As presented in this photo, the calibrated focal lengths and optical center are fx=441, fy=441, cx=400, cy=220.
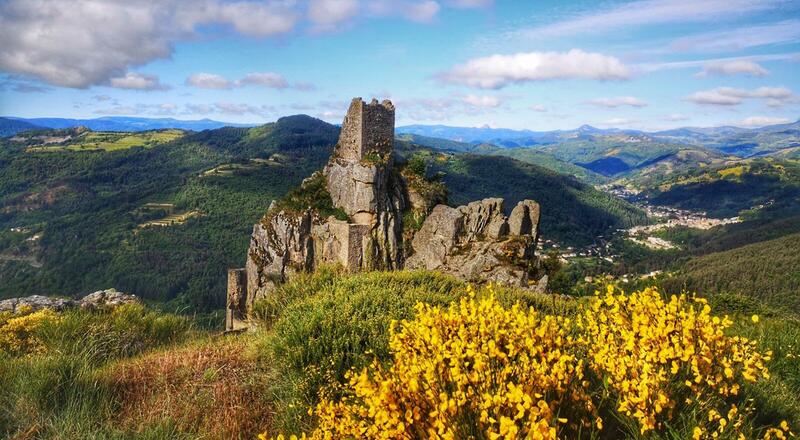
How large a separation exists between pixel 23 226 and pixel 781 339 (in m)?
240

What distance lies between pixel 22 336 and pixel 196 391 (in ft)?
20.8

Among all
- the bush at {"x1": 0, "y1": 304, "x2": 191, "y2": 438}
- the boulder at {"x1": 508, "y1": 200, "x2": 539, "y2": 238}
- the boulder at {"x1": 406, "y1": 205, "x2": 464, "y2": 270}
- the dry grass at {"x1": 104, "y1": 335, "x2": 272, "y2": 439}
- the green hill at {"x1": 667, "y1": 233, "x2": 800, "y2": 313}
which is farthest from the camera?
the green hill at {"x1": 667, "y1": 233, "x2": 800, "y2": 313}

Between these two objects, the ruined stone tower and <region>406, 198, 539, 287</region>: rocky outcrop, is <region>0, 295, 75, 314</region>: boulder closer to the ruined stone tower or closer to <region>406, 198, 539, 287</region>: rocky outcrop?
<region>406, 198, 539, 287</region>: rocky outcrop

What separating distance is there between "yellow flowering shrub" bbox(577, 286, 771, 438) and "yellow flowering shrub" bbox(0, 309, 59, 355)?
1009 centimetres

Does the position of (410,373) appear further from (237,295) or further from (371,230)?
(237,295)

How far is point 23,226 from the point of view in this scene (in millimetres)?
183375

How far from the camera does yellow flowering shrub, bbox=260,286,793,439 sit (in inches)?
132

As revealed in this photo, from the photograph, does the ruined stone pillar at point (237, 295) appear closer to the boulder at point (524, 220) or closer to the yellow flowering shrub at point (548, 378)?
the boulder at point (524, 220)

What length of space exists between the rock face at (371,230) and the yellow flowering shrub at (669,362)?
59.5ft

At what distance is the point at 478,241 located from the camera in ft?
80.3

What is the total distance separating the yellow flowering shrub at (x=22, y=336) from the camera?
9.10 metres

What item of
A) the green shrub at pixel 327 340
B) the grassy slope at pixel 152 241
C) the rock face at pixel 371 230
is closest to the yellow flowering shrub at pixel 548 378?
the green shrub at pixel 327 340

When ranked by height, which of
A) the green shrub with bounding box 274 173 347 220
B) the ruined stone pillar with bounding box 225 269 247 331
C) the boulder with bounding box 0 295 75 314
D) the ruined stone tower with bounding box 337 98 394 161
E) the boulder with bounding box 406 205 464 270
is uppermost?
the ruined stone tower with bounding box 337 98 394 161

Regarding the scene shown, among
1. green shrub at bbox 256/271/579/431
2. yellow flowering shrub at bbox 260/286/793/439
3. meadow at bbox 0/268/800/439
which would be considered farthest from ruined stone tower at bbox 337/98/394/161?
yellow flowering shrub at bbox 260/286/793/439
